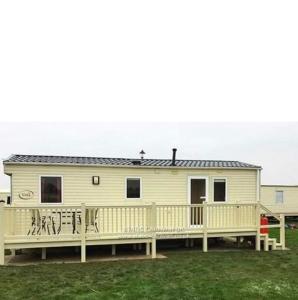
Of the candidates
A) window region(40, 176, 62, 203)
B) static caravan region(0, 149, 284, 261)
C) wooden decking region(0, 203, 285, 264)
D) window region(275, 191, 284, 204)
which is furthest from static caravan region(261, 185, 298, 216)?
window region(40, 176, 62, 203)

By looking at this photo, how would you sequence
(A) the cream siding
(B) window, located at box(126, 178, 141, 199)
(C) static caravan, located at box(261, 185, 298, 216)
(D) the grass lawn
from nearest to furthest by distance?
(D) the grass lawn → (A) the cream siding → (B) window, located at box(126, 178, 141, 199) → (C) static caravan, located at box(261, 185, 298, 216)

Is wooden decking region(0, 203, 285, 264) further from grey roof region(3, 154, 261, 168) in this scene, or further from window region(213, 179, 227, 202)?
grey roof region(3, 154, 261, 168)

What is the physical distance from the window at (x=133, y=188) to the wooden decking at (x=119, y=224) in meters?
0.64

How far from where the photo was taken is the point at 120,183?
10836 mm

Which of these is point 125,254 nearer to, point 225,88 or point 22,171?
point 22,171

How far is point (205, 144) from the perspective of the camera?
107 ft

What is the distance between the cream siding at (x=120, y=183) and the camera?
32.8ft

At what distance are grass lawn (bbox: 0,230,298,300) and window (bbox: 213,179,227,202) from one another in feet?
8.08

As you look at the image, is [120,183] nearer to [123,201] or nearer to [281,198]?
[123,201]

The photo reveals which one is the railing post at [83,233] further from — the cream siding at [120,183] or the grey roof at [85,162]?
the grey roof at [85,162]

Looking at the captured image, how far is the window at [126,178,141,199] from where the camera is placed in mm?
10961

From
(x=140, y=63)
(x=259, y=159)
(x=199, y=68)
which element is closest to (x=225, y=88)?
(x=199, y=68)

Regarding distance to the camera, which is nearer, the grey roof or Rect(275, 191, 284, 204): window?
the grey roof

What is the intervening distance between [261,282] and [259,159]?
24369mm
